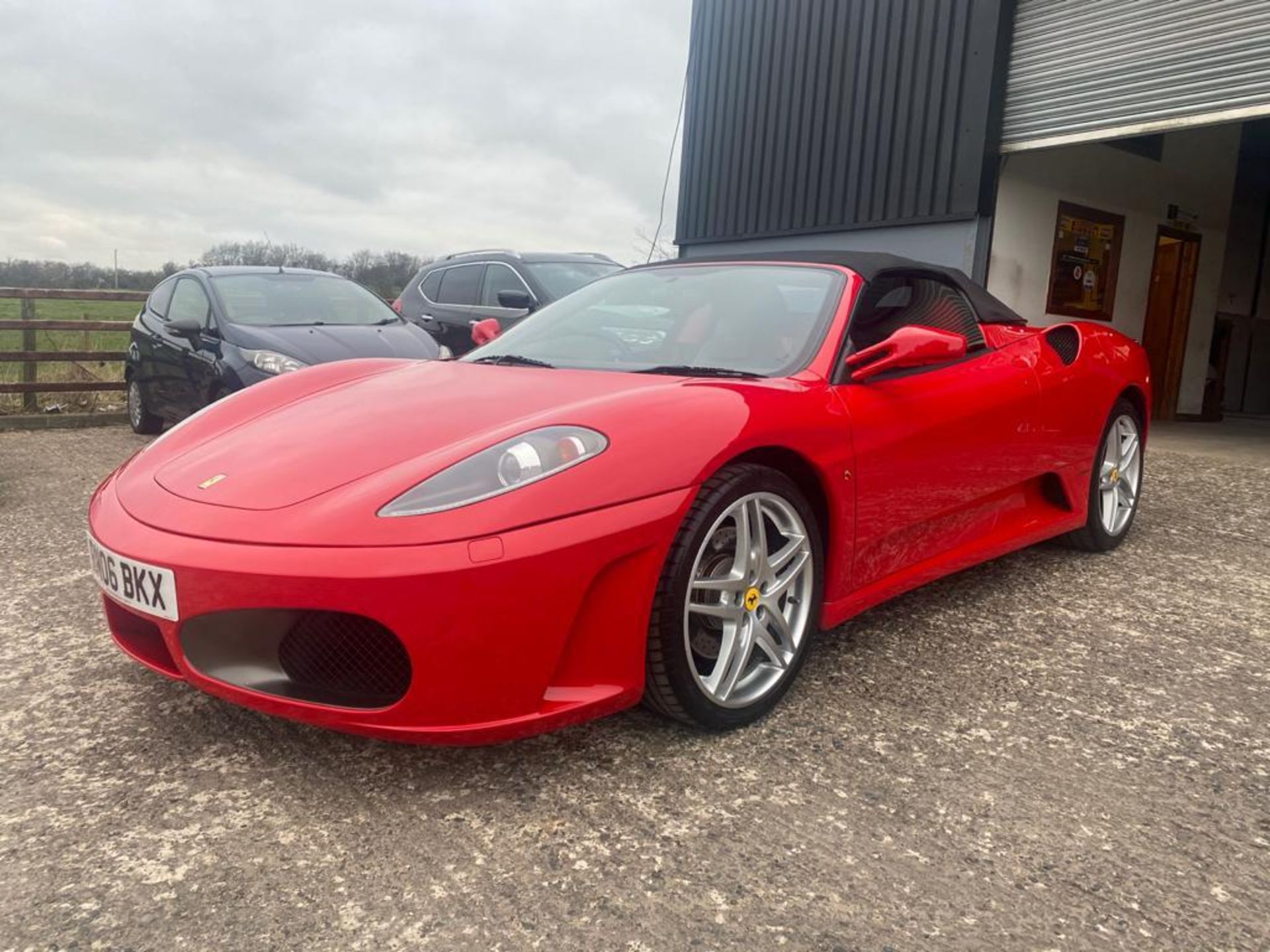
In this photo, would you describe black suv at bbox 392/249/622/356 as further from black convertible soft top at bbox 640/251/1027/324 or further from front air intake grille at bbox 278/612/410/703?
front air intake grille at bbox 278/612/410/703

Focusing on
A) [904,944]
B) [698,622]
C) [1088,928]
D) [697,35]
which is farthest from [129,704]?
[697,35]

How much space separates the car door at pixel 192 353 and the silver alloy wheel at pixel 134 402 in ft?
2.72

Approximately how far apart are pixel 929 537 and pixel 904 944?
1505mm

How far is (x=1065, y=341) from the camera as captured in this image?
3.62m

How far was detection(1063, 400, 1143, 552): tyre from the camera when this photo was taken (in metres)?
3.82

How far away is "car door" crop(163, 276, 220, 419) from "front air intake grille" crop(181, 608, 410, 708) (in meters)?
4.60

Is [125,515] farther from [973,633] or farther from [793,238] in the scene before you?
[793,238]

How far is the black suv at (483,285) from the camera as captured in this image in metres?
7.50

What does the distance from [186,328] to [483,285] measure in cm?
248

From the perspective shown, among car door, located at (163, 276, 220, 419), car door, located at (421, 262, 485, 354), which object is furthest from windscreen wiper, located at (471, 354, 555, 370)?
car door, located at (421, 262, 485, 354)

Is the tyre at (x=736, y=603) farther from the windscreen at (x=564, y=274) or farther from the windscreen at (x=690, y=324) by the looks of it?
the windscreen at (x=564, y=274)

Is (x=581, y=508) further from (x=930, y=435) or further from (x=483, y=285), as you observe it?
(x=483, y=285)

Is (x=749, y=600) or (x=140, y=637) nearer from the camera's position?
(x=140, y=637)

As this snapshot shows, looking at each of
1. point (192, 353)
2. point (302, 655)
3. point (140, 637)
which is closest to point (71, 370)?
point (192, 353)
